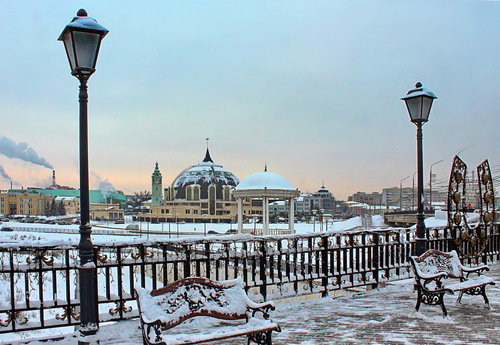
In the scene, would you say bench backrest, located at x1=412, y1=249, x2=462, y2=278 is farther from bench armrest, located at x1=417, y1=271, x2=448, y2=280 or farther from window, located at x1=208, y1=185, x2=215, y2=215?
window, located at x1=208, y1=185, x2=215, y2=215

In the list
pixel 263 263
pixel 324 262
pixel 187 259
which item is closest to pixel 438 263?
pixel 324 262

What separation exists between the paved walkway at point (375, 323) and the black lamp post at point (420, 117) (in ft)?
5.05

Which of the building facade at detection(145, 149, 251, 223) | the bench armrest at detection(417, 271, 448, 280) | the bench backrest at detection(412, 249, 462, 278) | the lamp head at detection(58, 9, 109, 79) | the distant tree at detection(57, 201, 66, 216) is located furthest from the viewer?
the distant tree at detection(57, 201, 66, 216)

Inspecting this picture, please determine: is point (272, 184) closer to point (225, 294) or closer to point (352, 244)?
point (352, 244)

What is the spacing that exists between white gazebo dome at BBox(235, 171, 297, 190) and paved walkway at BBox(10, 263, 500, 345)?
19.5 m

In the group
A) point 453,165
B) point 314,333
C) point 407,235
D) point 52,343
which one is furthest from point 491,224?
Result: point 52,343

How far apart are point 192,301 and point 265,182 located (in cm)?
2301

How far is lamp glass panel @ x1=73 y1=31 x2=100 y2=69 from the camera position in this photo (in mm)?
5020

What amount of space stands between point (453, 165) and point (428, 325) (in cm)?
571

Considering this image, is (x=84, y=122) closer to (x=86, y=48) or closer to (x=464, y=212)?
(x=86, y=48)

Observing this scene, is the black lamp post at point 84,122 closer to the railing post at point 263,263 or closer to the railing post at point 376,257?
the railing post at point 263,263

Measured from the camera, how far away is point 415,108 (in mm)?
9156

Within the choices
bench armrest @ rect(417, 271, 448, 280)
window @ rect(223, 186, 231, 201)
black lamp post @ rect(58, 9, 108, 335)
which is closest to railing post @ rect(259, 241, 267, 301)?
bench armrest @ rect(417, 271, 448, 280)

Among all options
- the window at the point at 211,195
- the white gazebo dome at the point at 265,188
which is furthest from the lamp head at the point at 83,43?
the window at the point at 211,195
